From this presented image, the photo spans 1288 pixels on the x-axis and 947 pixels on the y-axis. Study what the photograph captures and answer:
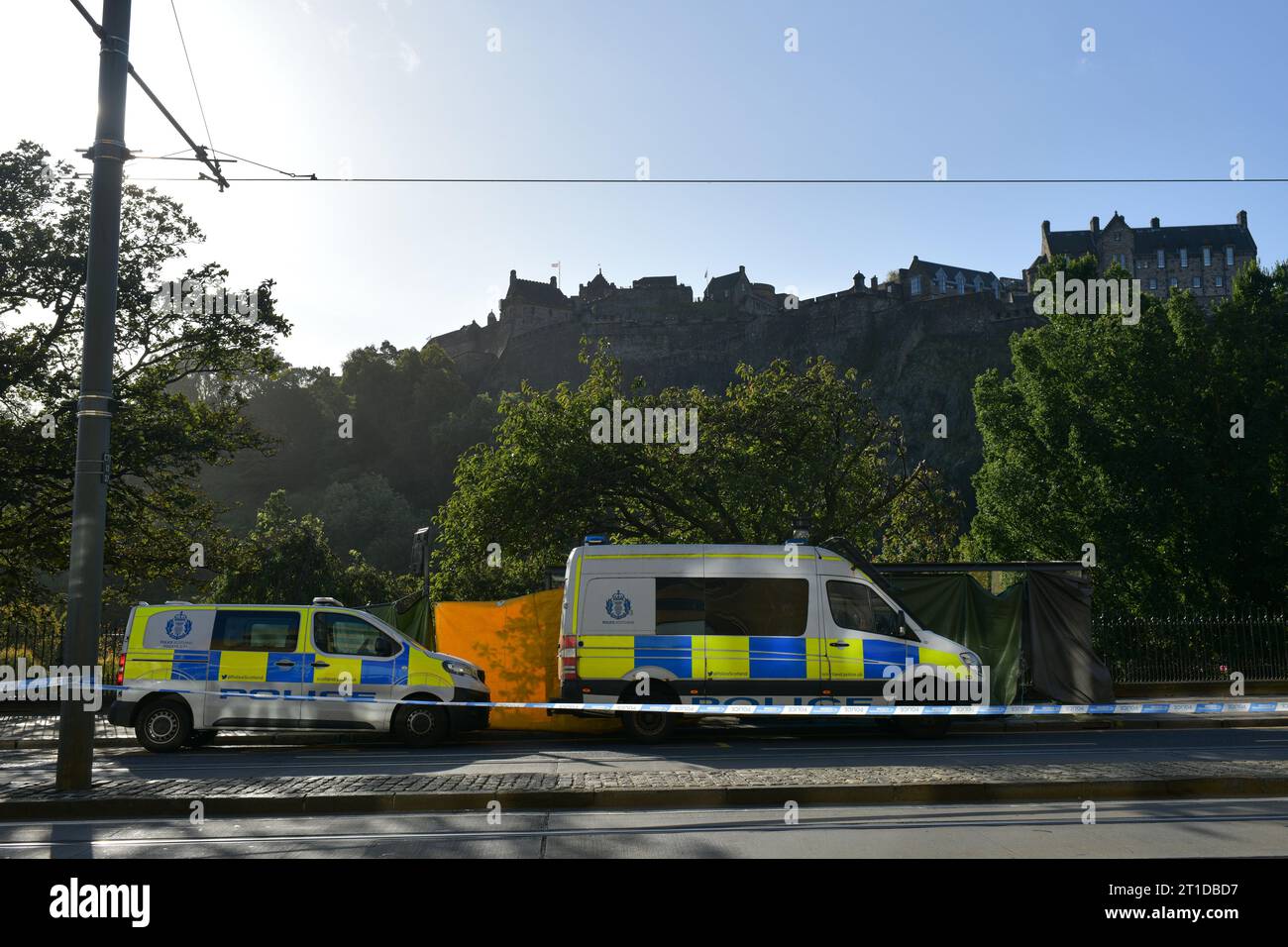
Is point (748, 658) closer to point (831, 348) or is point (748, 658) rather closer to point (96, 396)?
point (96, 396)

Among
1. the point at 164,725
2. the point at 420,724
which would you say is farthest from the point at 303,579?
the point at 420,724

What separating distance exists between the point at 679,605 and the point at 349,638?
4.41m

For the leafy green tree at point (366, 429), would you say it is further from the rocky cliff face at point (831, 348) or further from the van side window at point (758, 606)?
the van side window at point (758, 606)

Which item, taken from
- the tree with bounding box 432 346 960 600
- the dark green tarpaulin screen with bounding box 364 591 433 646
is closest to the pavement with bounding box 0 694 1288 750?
the dark green tarpaulin screen with bounding box 364 591 433 646

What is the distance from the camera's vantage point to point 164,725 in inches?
533

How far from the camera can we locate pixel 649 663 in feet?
45.9

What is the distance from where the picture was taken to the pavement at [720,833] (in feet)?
22.0

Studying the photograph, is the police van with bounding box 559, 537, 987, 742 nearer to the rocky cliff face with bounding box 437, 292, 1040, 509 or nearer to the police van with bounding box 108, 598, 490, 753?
the police van with bounding box 108, 598, 490, 753

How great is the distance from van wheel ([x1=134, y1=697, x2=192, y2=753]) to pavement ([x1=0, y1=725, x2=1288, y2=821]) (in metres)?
0.25

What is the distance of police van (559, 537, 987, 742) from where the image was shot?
1396 cm

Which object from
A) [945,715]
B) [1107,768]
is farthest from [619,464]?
[1107,768]

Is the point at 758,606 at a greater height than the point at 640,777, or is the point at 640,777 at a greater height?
the point at 758,606

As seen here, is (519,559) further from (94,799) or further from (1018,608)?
(94,799)
